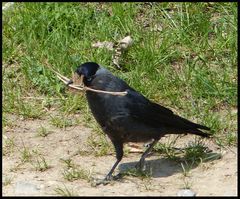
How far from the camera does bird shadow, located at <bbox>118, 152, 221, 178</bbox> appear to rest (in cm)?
601

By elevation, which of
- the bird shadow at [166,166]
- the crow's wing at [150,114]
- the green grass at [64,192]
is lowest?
the green grass at [64,192]

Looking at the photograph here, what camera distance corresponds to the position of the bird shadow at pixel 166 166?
19.7 ft

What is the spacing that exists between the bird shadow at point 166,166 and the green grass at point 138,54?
1.37 feet

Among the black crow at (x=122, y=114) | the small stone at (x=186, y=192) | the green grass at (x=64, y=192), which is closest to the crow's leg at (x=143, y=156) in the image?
the black crow at (x=122, y=114)

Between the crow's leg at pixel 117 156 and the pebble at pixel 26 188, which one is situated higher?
the crow's leg at pixel 117 156

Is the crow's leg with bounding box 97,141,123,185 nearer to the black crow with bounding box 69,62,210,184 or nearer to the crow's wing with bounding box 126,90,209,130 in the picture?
the black crow with bounding box 69,62,210,184

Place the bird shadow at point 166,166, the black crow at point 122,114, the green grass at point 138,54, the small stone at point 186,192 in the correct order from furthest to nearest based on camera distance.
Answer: the green grass at point 138,54 < the bird shadow at point 166,166 < the black crow at point 122,114 < the small stone at point 186,192

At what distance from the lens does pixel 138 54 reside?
7.75 metres

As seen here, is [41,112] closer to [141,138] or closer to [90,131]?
[90,131]

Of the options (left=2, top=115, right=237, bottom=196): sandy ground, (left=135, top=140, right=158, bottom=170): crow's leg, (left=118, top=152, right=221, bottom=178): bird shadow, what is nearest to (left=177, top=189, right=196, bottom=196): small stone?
(left=2, top=115, right=237, bottom=196): sandy ground

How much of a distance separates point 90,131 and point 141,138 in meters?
1.00

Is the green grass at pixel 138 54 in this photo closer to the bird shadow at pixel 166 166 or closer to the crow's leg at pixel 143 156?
the bird shadow at pixel 166 166

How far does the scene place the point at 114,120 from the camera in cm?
579

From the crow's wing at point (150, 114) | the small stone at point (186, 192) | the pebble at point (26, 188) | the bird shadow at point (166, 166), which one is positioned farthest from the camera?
the bird shadow at point (166, 166)
